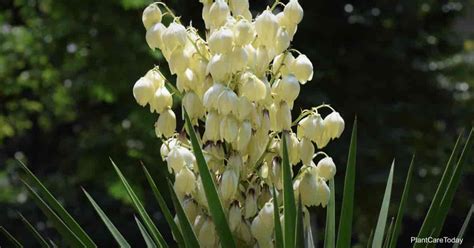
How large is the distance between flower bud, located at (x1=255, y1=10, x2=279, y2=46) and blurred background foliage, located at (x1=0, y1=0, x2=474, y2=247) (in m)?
2.41

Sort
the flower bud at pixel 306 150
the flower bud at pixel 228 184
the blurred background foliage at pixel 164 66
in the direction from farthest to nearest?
the blurred background foliage at pixel 164 66
the flower bud at pixel 306 150
the flower bud at pixel 228 184

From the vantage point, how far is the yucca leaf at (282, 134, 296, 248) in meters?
1.34

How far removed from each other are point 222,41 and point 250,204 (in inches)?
12.1

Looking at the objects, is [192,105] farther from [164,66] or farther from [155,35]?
[164,66]

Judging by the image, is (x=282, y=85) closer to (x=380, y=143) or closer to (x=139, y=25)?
(x=139, y=25)

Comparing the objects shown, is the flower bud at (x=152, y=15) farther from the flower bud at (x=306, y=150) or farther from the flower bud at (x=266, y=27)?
the flower bud at (x=306, y=150)

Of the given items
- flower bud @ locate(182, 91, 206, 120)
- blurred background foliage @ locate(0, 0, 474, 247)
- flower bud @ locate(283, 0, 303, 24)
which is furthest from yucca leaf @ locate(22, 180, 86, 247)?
blurred background foliage @ locate(0, 0, 474, 247)

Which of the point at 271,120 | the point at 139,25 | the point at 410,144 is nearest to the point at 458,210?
the point at 410,144

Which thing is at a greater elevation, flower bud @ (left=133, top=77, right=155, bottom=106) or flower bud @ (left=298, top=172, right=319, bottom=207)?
flower bud @ (left=133, top=77, right=155, bottom=106)

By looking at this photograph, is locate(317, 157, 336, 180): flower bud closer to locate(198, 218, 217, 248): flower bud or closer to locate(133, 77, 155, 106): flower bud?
locate(198, 218, 217, 248): flower bud

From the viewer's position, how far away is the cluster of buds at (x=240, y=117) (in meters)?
1.47

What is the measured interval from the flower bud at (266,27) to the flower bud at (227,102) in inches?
6.2

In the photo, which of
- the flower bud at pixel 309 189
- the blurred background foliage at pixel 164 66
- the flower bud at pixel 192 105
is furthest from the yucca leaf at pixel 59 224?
the blurred background foliage at pixel 164 66

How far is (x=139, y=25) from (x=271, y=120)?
286 cm
